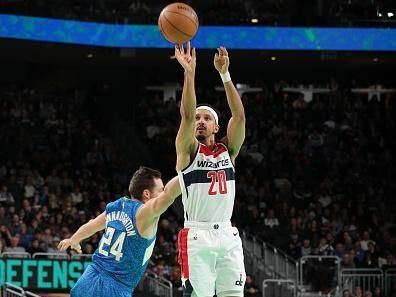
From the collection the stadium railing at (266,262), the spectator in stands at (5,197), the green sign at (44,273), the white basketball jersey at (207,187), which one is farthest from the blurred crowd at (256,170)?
the white basketball jersey at (207,187)

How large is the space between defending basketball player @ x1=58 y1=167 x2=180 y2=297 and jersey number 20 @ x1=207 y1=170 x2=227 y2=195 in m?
0.64

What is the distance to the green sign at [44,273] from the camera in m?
19.5

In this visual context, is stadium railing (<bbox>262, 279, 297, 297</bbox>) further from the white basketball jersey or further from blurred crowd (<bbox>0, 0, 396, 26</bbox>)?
the white basketball jersey

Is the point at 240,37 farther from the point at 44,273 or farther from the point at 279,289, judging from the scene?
the point at 44,273

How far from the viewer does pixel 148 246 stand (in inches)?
372

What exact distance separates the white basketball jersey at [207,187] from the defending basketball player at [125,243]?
20.5 inches

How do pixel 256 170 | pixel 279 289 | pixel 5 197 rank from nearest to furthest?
pixel 279 289
pixel 5 197
pixel 256 170

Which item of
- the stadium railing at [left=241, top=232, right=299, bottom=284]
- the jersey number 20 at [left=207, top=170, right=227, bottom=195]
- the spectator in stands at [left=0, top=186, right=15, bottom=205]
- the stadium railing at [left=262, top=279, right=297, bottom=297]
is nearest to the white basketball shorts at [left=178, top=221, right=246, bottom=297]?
the jersey number 20 at [left=207, top=170, right=227, bottom=195]

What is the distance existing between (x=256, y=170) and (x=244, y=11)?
14.1 feet

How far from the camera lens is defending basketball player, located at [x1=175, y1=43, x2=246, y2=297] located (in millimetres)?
9859

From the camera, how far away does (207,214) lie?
9.95 m

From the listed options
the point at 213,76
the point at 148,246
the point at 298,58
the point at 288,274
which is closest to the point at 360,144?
the point at 298,58

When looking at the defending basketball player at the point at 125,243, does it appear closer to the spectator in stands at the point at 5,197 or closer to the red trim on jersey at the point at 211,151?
the red trim on jersey at the point at 211,151

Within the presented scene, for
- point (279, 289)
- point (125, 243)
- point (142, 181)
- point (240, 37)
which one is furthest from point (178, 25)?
point (240, 37)
